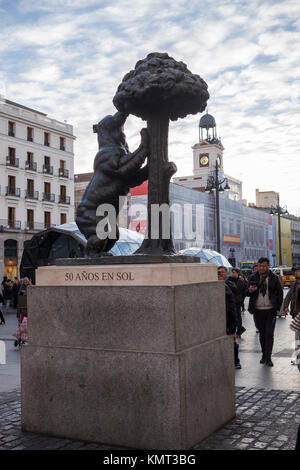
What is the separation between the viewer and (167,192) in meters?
5.07

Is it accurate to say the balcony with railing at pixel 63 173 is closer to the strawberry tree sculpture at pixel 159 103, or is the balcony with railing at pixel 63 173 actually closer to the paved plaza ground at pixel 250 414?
the paved plaza ground at pixel 250 414

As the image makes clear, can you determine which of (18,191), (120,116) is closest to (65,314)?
(120,116)

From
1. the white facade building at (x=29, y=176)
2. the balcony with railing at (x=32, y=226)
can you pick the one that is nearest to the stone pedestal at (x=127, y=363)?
the white facade building at (x=29, y=176)

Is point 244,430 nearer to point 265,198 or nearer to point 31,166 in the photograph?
point 31,166

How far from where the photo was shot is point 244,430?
463 centimetres

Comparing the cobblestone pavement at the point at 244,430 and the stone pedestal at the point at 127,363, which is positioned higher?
the stone pedestal at the point at 127,363

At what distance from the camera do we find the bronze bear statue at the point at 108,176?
5047 millimetres

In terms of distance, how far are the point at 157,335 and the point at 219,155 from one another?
82831 millimetres

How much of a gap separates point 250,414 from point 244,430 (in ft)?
1.77

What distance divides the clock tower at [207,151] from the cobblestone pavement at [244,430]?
78398mm

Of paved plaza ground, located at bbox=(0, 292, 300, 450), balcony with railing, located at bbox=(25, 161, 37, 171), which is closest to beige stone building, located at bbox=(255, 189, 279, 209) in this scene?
balcony with railing, located at bbox=(25, 161, 37, 171)

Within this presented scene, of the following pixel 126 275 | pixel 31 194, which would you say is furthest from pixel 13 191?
pixel 126 275

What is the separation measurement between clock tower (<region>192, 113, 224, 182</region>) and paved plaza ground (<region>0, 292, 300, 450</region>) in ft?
251
